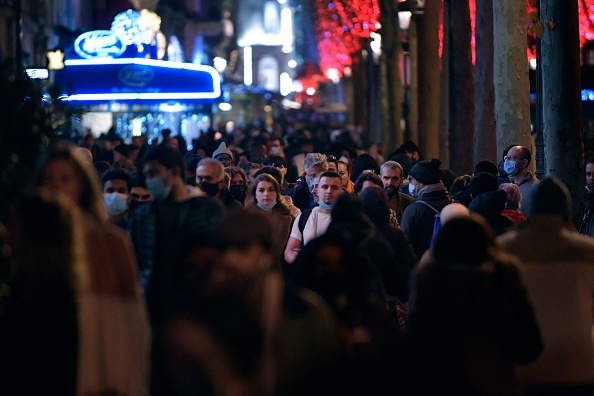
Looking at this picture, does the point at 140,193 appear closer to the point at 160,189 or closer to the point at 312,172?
the point at 160,189

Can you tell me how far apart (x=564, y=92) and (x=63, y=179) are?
33.3 feet

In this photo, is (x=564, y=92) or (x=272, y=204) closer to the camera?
(x=272, y=204)

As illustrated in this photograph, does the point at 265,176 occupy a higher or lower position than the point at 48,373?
higher

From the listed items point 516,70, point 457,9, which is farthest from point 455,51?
point 516,70

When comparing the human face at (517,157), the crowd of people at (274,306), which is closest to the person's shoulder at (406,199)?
the human face at (517,157)

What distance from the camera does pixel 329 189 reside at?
39.3 feet

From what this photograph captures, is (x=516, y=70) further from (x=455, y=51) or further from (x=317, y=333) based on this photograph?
(x=317, y=333)

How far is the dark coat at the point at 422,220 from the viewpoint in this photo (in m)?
12.3

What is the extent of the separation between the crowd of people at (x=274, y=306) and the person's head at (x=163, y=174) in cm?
25

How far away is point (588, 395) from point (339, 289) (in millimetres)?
1569

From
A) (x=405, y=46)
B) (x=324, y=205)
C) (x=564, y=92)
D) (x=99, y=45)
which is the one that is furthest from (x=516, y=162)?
(x=405, y=46)

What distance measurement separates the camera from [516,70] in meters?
20.7

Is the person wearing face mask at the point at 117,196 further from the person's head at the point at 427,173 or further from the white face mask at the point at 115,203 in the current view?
the person's head at the point at 427,173

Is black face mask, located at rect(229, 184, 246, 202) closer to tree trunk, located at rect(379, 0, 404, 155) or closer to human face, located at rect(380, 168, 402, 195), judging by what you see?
human face, located at rect(380, 168, 402, 195)
